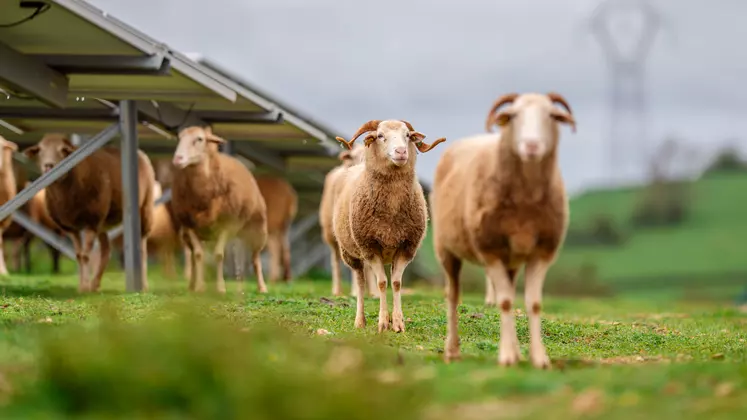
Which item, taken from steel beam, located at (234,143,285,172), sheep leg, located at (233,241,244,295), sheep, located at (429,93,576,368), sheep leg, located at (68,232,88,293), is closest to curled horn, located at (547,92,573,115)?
sheep, located at (429,93,576,368)

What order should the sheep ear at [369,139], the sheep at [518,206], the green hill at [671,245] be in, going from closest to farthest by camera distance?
the sheep at [518,206], the sheep ear at [369,139], the green hill at [671,245]

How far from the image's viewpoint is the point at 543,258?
9.98 meters

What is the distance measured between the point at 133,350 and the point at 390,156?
222 inches

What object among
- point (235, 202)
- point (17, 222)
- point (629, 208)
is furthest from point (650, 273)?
point (235, 202)

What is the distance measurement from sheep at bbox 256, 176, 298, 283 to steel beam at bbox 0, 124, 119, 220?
10.4 meters

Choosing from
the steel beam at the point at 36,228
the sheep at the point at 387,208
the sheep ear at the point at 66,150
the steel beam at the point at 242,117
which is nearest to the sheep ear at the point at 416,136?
the sheep at the point at 387,208

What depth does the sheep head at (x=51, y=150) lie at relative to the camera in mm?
18391

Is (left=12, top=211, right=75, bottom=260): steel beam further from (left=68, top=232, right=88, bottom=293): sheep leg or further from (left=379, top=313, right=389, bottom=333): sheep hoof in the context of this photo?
(left=379, top=313, right=389, bottom=333): sheep hoof

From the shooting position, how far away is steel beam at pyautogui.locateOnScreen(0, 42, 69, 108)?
15.8 meters

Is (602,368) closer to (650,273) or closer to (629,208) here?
(650,273)

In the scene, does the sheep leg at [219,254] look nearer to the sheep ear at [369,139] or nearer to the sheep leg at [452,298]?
the sheep ear at [369,139]

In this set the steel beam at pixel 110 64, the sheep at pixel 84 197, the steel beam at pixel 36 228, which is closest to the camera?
the steel beam at pixel 110 64

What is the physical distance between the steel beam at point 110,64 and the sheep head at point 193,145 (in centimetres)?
142

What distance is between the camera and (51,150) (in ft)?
60.8
